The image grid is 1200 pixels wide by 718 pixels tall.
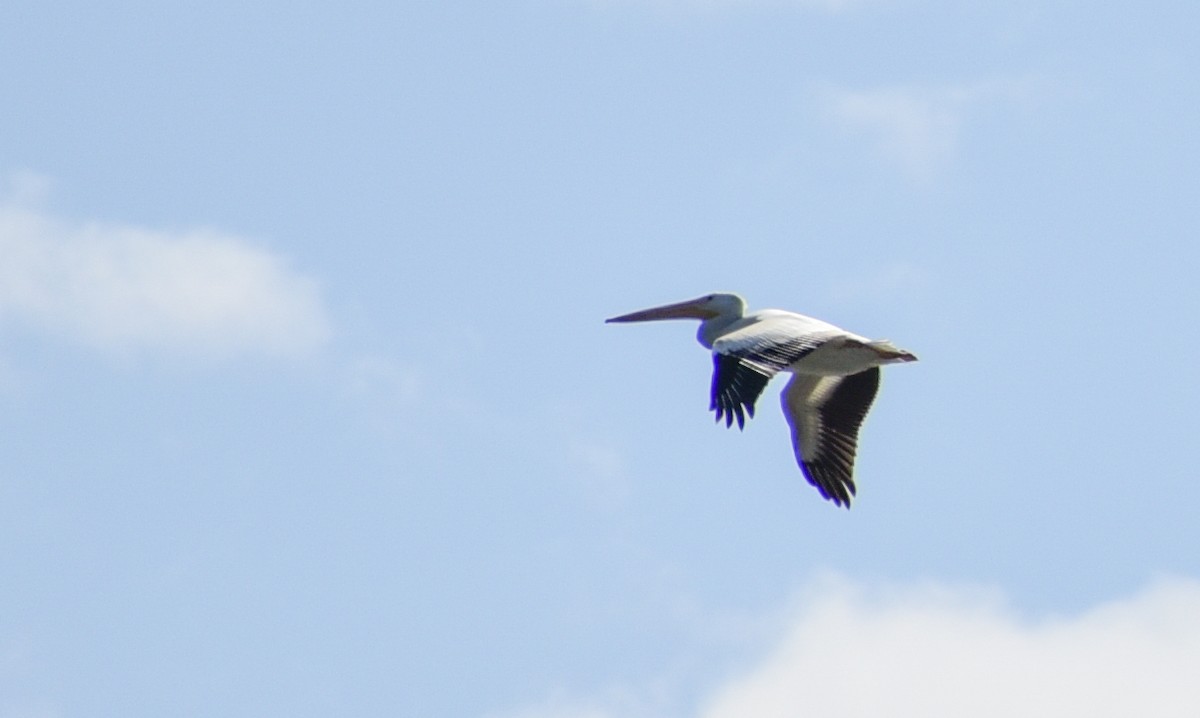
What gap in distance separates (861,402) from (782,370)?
2.82 meters

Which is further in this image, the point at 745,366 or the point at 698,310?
the point at 698,310

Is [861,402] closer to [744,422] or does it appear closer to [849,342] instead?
[849,342]

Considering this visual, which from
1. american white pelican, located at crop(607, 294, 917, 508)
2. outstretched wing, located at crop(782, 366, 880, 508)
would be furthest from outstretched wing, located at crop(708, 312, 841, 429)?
outstretched wing, located at crop(782, 366, 880, 508)

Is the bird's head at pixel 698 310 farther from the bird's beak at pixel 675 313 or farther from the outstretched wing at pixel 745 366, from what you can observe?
the outstretched wing at pixel 745 366

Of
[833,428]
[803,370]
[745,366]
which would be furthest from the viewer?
[833,428]

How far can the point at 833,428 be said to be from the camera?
61.1 ft

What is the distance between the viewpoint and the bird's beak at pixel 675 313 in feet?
63.9

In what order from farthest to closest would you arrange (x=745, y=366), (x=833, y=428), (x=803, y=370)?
(x=833, y=428) < (x=803, y=370) < (x=745, y=366)

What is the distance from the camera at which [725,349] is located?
15875mm

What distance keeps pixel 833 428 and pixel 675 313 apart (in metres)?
2.15

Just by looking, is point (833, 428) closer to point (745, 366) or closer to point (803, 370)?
point (803, 370)

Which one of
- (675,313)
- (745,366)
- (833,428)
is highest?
(675,313)

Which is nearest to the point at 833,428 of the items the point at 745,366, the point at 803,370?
the point at 803,370

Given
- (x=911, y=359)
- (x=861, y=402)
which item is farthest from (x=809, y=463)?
(x=911, y=359)
